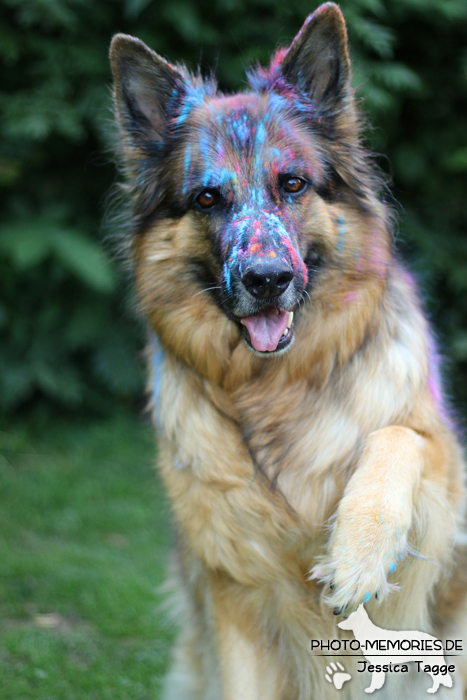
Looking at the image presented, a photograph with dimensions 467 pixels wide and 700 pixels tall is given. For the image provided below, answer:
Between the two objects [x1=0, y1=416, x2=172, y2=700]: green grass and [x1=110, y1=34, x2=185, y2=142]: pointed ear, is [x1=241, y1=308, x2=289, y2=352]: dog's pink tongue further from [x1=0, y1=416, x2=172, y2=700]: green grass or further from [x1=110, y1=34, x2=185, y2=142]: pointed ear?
[x1=0, y1=416, x2=172, y2=700]: green grass

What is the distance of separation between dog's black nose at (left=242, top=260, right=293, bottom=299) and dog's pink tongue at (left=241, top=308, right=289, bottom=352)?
126 mm

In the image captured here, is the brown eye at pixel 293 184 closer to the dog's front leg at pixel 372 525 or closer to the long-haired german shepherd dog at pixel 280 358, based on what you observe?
the long-haired german shepherd dog at pixel 280 358

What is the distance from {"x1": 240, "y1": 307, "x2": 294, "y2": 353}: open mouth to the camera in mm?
2521

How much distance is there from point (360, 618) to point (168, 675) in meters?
1.24

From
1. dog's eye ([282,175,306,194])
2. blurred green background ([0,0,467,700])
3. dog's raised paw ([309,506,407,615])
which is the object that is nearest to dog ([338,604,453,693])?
dog's raised paw ([309,506,407,615])

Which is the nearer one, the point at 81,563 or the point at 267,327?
the point at 267,327

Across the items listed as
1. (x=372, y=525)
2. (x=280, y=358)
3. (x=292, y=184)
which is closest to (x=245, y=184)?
(x=292, y=184)

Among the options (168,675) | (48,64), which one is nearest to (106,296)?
(48,64)

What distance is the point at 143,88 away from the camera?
283 cm

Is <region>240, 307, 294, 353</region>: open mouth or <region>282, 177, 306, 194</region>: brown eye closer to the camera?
<region>240, 307, 294, 353</region>: open mouth

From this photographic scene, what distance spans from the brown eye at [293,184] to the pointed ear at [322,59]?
0.37 m

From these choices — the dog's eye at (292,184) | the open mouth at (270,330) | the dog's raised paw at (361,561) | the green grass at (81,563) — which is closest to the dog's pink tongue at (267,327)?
the open mouth at (270,330)

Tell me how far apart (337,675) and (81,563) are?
2173 millimetres

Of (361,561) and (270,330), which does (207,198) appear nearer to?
(270,330)
